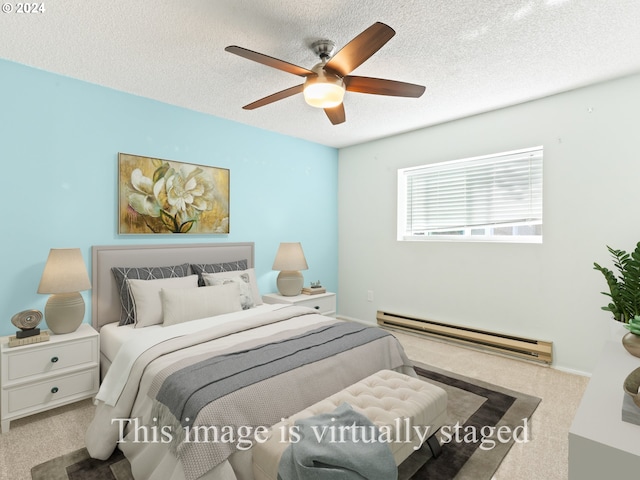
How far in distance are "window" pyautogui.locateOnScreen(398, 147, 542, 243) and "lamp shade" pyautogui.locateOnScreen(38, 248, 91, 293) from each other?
11.3 ft

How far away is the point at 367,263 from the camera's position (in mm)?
4711

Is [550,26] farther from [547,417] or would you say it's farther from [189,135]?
[189,135]

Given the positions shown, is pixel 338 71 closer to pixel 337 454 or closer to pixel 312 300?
pixel 337 454

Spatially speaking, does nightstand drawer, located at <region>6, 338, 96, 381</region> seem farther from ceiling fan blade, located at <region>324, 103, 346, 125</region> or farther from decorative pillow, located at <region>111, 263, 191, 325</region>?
ceiling fan blade, located at <region>324, 103, 346, 125</region>

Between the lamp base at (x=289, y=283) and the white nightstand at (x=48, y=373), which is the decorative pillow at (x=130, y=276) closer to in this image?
the white nightstand at (x=48, y=373)

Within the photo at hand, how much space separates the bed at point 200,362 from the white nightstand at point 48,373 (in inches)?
6.1

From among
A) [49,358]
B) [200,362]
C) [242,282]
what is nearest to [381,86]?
[200,362]

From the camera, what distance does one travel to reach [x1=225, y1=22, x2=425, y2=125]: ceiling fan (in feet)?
5.65

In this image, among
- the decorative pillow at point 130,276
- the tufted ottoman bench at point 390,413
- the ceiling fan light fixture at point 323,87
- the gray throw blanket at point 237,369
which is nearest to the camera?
the tufted ottoman bench at point 390,413

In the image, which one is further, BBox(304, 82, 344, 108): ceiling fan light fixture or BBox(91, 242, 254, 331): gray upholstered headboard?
BBox(91, 242, 254, 331): gray upholstered headboard

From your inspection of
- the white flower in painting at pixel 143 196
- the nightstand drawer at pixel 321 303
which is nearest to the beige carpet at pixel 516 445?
the nightstand drawer at pixel 321 303

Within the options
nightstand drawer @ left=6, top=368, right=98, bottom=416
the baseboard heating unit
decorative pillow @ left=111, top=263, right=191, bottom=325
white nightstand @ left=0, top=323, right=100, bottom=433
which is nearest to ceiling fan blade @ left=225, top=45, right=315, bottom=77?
decorative pillow @ left=111, top=263, right=191, bottom=325

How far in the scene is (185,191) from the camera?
11.3 ft

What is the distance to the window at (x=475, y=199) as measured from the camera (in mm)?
3377
